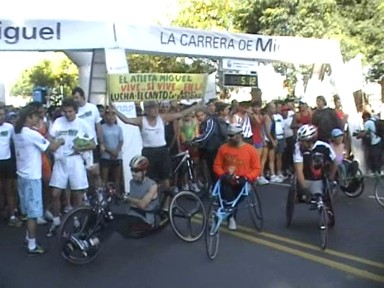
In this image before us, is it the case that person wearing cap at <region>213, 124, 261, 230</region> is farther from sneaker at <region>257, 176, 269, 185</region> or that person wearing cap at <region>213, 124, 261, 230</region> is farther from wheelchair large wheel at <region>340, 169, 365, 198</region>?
sneaker at <region>257, 176, 269, 185</region>

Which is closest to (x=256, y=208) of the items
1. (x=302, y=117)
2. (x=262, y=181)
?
(x=262, y=181)

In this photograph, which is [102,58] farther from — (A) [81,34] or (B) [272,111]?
(B) [272,111]

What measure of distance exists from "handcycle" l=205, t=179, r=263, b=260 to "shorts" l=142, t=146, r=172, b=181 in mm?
1372

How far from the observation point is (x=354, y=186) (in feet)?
40.0

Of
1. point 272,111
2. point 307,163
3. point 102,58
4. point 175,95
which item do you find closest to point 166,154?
point 175,95

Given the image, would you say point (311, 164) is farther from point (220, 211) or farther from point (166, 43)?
point (166, 43)

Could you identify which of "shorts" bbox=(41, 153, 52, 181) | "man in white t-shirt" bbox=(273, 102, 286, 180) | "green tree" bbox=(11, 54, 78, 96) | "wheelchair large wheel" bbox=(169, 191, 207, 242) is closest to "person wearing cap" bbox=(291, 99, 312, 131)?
"man in white t-shirt" bbox=(273, 102, 286, 180)

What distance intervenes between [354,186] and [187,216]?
466 cm

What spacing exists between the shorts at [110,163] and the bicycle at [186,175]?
97 centimetres

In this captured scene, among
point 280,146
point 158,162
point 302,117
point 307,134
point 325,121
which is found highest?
point 302,117

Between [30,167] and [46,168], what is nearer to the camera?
[30,167]

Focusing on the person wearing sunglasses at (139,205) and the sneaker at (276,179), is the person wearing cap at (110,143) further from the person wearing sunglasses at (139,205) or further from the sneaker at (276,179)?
the sneaker at (276,179)

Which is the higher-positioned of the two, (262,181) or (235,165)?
(235,165)

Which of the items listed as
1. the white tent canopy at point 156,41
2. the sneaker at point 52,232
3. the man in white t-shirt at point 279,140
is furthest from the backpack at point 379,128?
the sneaker at point 52,232
